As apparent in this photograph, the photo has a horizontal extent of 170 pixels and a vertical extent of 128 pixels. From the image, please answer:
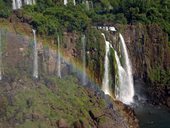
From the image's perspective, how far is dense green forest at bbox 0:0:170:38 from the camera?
60844 millimetres

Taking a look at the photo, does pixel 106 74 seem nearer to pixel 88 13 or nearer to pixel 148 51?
pixel 148 51

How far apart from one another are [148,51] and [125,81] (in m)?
4.68

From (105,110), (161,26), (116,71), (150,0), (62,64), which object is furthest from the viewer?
(150,0)

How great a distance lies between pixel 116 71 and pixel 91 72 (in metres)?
3.45

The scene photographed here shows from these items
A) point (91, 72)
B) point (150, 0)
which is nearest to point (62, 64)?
point (91, 72)

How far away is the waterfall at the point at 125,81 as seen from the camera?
63844 millimetres

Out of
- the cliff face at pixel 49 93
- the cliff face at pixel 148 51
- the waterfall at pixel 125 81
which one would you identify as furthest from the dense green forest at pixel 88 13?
the waterfall at pixel 125 81

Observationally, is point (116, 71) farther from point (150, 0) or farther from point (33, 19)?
point (150, 0)

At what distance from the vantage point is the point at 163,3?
245ft

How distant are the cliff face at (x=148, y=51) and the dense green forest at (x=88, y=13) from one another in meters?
2.10

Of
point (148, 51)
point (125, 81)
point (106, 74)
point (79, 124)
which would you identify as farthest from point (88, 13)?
point (79, 124)

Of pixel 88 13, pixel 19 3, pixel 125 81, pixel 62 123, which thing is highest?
pixel 19 3

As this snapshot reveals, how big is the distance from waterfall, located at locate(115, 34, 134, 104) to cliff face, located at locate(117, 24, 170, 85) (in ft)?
2.44

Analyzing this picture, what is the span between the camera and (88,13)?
233ft
